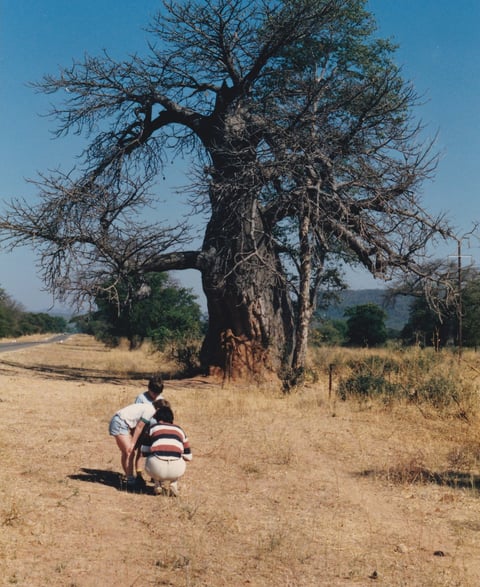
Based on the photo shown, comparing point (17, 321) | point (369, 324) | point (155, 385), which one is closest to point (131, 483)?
point (155, 385)

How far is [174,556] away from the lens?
5.10 meters

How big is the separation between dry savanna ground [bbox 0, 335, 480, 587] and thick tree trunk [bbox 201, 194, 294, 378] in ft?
12.8

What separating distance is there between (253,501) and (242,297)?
909cm

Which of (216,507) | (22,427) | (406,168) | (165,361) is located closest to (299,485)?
(216,507)

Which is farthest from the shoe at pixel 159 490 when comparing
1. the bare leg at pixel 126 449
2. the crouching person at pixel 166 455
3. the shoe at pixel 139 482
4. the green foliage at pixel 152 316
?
the green foliage at pixel 152 316

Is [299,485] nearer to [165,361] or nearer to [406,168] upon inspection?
→ [406,168]

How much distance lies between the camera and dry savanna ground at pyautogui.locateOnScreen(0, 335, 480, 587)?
496 cm

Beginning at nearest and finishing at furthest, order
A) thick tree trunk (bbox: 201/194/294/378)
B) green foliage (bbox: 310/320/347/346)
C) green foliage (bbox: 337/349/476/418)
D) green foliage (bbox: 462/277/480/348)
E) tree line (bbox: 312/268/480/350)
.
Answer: green foliage (bbox: 337/349/476/418) < thick tree trunk (bbox: 201/194/294/378) < green foliage (bbox: 310/320/347/346) < tree line (bbox: 312/268/480/350) < green foliage (bbox: 462/277/480/348)

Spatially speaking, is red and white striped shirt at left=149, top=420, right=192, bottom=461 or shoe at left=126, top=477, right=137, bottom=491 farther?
shoe at left=126, top=477, right=137, bottom=491

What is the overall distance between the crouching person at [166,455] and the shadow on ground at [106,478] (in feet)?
0.82

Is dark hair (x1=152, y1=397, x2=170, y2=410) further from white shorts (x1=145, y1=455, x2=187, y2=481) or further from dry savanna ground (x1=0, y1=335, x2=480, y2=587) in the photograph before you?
dry savanna ground (x1=0, y1=335, x2=480, y2=587)

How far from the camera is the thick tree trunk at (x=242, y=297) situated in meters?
15.8

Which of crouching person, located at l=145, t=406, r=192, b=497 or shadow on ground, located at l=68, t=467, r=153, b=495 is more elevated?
crouching person, located at l=145, t=406, r=192, b=497

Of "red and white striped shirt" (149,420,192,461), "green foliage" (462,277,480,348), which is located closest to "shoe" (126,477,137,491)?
"red and white striped shirt" (149,420,192,461)
